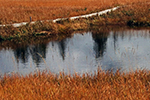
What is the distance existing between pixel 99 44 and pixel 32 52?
6459 millimetres

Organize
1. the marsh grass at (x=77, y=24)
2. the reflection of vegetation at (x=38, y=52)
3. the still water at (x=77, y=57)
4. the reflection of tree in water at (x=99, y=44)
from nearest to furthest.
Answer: the still water at (x=77, y=57) → the reflection of vegetation at (x=38, y=52) → the reflection of tree in water at (x=99, y=44) → the marsh grass at (x=77, y=24)

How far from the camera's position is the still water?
1592 centimetres

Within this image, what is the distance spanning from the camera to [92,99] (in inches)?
286

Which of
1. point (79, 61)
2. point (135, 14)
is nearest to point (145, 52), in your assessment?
point (79, 61)

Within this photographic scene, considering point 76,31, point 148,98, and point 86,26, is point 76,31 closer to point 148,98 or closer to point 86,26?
point 86,26

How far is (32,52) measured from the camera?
2191 centimetres

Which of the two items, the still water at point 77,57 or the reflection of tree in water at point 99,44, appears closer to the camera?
the still water at point 77,57

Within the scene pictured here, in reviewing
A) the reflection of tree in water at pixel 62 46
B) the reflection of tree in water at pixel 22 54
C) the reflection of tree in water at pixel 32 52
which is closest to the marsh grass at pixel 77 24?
the reflection of tree in water at pixel 62 46

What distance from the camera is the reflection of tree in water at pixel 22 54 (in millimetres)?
19438

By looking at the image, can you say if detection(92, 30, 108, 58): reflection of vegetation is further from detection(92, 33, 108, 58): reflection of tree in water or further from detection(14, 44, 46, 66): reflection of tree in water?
detection(14, 44, 46, 66): reflection of tree in water

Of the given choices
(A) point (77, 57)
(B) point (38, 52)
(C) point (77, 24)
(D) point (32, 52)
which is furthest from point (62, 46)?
(C) point (77, 24)

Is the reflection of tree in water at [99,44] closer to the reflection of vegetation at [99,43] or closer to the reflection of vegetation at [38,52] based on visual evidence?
the reflection of vegetation at [99,43]

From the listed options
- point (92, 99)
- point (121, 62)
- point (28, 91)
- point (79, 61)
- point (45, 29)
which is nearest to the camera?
point (92, 99)

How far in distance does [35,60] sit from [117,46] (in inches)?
300
